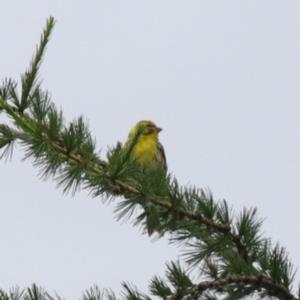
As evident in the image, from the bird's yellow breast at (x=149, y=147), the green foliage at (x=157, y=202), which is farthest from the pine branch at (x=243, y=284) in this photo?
the bird's yellow breast at (x=149, y=147)

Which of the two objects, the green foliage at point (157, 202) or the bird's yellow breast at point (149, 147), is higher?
the bird's yellow breast at point (149, 147)

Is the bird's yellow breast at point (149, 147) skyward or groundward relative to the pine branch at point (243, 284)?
skyward

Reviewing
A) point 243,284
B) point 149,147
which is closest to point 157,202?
point 243,284

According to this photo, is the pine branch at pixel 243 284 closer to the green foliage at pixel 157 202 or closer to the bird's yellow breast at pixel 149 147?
the green foliage at pixel 157 202

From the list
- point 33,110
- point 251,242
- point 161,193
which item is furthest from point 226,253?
point 33,110

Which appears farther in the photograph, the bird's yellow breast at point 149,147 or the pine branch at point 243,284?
the bird's yellow breast at point 149,147

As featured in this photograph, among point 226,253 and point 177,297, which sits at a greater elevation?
point 226,253

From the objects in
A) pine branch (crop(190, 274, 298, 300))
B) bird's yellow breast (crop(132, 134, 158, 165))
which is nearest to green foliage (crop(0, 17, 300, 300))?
pine branch (crop(190, 274, 298, 300))

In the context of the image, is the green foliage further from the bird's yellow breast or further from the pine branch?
the bird's yellow breast

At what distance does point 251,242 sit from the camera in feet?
10.3

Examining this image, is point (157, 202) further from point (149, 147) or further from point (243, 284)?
point (149, 147)

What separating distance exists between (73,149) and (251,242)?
0.79m

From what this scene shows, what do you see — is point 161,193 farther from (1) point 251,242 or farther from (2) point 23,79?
(2) point 23,79

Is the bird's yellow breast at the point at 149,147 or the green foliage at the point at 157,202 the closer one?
the green foliage at the point at 157,202
